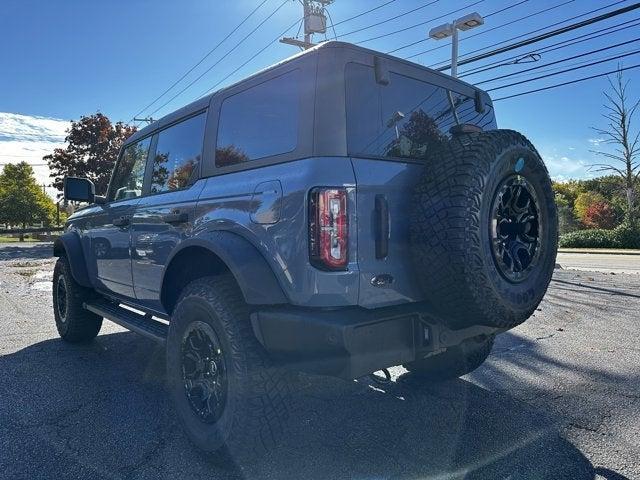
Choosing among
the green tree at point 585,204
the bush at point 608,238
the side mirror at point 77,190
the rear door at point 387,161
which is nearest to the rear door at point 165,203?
the rear door at point 387,161

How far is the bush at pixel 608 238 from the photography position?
2528 cm

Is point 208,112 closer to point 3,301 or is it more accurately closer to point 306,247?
point 306,247

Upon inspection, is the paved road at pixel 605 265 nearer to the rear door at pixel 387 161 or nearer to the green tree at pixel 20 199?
the rear door at pixel 387 161

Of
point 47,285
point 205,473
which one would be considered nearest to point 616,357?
point 205,473

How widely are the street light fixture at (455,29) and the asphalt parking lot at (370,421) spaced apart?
30.3ft

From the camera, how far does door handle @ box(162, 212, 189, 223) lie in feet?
10.1

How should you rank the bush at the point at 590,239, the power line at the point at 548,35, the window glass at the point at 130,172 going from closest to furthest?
the window glass at the point at 130,172 < the power line at the point at 548,35 < the bush at the point at 590,239

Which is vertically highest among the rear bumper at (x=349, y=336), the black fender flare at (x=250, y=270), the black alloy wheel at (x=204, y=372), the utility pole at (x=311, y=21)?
the utility pole at (x=311, y=21)

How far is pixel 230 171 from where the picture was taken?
287cm

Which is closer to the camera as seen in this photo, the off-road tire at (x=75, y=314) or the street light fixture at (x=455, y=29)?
the off-road tire at (x=75, y=314)

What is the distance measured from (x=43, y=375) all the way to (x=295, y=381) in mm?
2804

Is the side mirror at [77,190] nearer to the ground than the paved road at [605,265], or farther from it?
farther from it

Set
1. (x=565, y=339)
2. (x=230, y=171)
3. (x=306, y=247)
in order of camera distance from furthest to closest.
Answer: (x=565, y=339) < (x=230, y=171) < (x=306, y=247)

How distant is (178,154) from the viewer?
11.6 ft
